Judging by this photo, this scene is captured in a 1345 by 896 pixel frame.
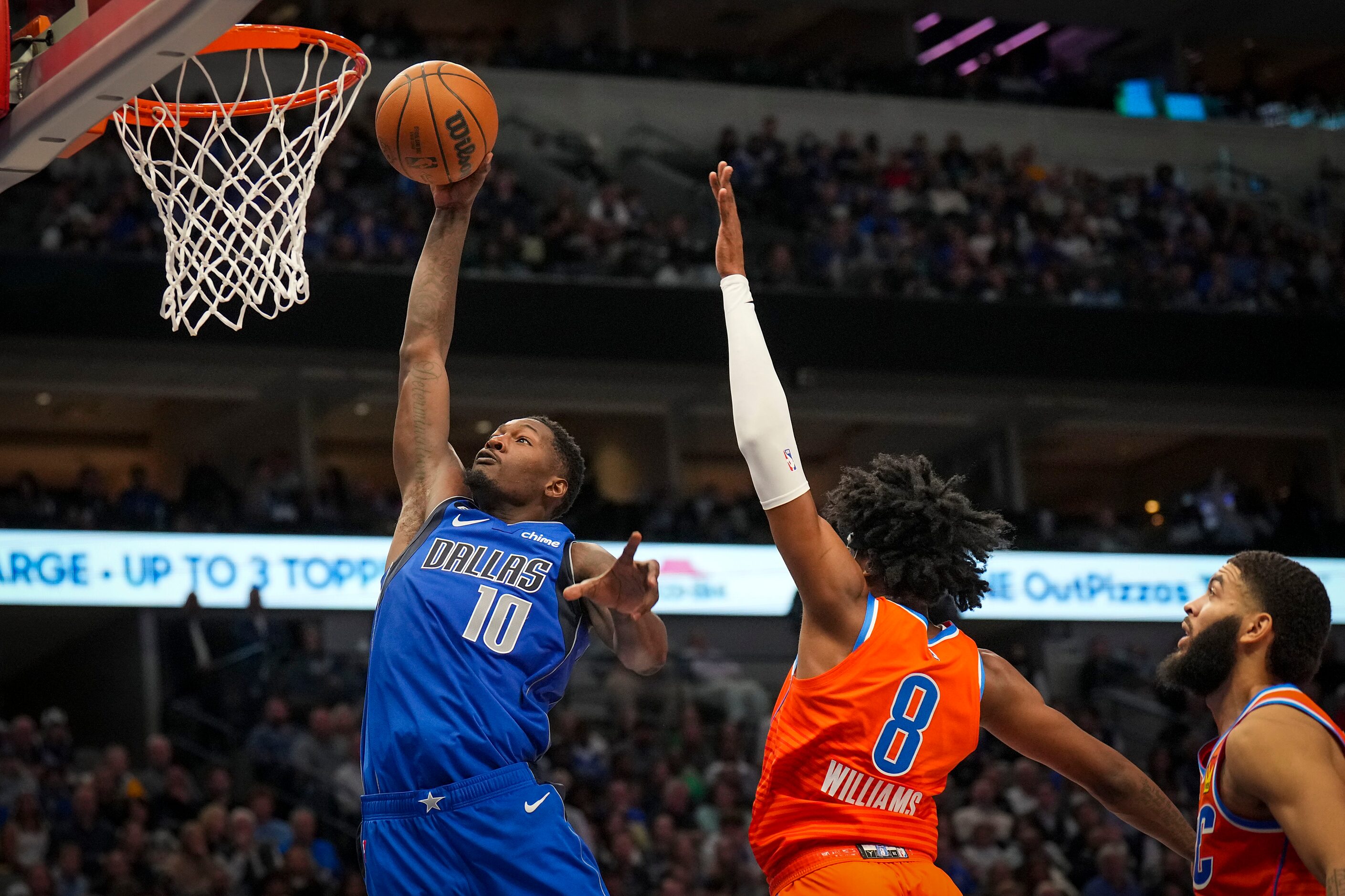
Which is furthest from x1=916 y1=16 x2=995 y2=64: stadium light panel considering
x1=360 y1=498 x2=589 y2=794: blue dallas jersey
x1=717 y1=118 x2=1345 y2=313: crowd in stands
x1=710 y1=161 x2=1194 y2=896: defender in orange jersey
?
x1=360 y1=498 x2=589 y2=794: blue dallas jersey

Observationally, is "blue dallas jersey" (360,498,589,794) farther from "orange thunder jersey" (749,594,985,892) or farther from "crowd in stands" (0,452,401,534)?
"crowd in stands" (0,452,401,534)

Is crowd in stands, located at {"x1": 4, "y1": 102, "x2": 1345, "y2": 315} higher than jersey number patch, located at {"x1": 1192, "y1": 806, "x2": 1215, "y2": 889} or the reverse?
higher

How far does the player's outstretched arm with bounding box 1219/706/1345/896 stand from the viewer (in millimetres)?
3021

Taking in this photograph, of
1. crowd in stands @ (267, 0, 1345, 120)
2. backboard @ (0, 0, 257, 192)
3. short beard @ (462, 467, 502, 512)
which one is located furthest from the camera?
crowd in stands @ (267, 0, 1345, 120)

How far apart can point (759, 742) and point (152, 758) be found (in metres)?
5.34

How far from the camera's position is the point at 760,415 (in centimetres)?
359

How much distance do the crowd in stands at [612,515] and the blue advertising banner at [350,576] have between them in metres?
0.13

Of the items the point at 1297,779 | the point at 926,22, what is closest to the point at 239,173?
the point at 1297,779

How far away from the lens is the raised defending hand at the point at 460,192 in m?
4.53

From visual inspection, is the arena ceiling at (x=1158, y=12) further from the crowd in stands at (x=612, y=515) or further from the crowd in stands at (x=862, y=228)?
the crowd in stands at (x=612, y=515)

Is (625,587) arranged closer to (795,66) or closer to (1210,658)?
(1210,658)

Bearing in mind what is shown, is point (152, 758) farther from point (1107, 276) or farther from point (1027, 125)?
point (1027, 125)

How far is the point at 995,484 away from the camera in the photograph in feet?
70.3

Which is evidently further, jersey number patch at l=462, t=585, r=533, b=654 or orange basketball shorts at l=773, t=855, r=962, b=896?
jersey number patch at l=462, t=585, r=533, b=654
